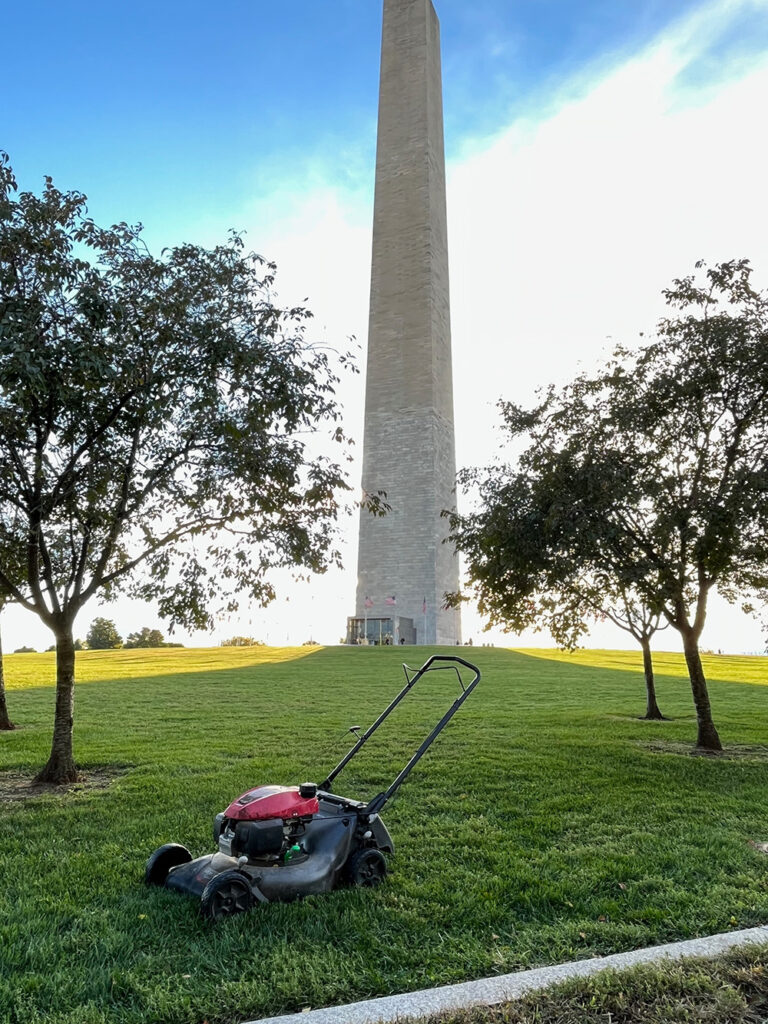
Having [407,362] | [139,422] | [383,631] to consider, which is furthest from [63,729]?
Answer: [407,362]

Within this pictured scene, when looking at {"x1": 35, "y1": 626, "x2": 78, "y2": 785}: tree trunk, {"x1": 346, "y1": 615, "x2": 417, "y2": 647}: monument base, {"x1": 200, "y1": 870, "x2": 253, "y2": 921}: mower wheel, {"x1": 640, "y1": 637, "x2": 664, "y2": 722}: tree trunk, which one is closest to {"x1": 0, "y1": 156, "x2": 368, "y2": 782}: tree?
{"x1": 35, "y1": 626, "x2": 78, "y2": 785}: tree trunk

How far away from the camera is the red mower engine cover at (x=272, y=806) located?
4395mm

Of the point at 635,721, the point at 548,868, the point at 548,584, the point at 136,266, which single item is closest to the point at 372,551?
the point at 635,721

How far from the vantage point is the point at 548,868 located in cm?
529

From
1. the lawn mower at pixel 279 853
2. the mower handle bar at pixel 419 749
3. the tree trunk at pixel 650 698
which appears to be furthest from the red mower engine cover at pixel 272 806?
the tree trunk at pixel 650 698

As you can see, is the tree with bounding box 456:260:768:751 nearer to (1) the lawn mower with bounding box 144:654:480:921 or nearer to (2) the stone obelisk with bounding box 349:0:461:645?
(1) the lawn mower with bounding box 144:654:480:921

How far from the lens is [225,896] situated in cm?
421

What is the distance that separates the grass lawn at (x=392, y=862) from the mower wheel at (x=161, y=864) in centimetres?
14

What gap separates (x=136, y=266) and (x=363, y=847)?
→ 6.45m

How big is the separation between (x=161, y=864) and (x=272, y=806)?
1115 millimetres

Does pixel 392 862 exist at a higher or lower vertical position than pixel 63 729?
lower

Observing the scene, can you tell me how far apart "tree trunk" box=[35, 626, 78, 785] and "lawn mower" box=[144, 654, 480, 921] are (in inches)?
167

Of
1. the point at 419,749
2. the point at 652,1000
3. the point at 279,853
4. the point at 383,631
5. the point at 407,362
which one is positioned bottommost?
the point at 652,1000

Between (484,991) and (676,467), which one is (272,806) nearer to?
(484,991)
